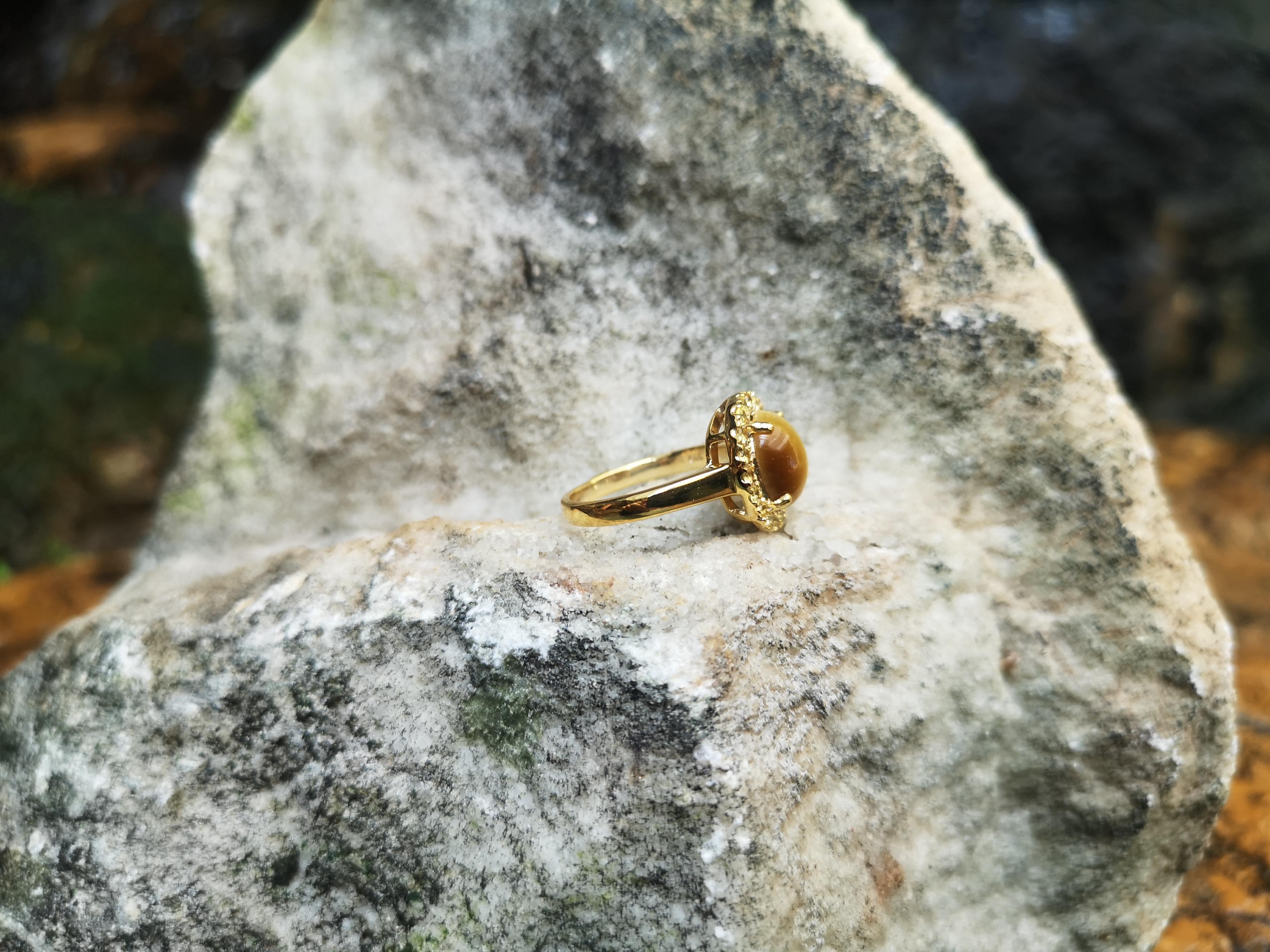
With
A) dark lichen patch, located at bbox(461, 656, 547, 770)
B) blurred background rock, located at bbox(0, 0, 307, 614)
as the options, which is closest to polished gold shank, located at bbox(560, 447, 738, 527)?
dark lichen patch, located at bbox(461, 656, 547, 770)

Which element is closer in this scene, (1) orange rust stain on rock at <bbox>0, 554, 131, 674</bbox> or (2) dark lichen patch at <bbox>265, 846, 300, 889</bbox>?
(2) dark lichen patch at <bbox>265, 846, 300, 889</bbox>

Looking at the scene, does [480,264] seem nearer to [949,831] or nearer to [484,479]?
[484,479]

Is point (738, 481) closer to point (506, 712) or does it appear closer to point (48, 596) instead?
point (506, 712)

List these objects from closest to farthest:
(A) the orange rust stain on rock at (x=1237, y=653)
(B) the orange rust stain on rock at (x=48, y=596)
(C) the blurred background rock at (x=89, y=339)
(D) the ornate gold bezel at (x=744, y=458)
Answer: (D) the ornate gold bezel at (x=744, y=458) < (A) the orange rust stain on rock at (x=1237, y=653) < (B) the orange rust stain on rock at (x=48, y=596) < (C) the blurred background rock at (x=89, y=339)

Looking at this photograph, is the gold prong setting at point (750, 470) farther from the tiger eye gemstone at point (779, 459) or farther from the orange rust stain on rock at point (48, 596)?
the orange rust stain on rock at point (48, 596)

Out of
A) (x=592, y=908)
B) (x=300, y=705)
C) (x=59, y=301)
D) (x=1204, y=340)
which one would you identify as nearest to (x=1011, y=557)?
(x=592, y=908)

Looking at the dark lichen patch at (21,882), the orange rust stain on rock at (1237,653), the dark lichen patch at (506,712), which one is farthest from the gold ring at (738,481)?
the orange rust stain on rock at (1237,653)

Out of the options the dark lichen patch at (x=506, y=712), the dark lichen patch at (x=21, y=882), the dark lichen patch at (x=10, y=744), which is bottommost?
the dark lichen patch at (x=21, y=882)

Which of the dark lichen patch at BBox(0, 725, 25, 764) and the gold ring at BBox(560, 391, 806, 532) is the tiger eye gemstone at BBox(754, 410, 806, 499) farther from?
the dark lichen patch at BBox(0, 725, 25, 764)
